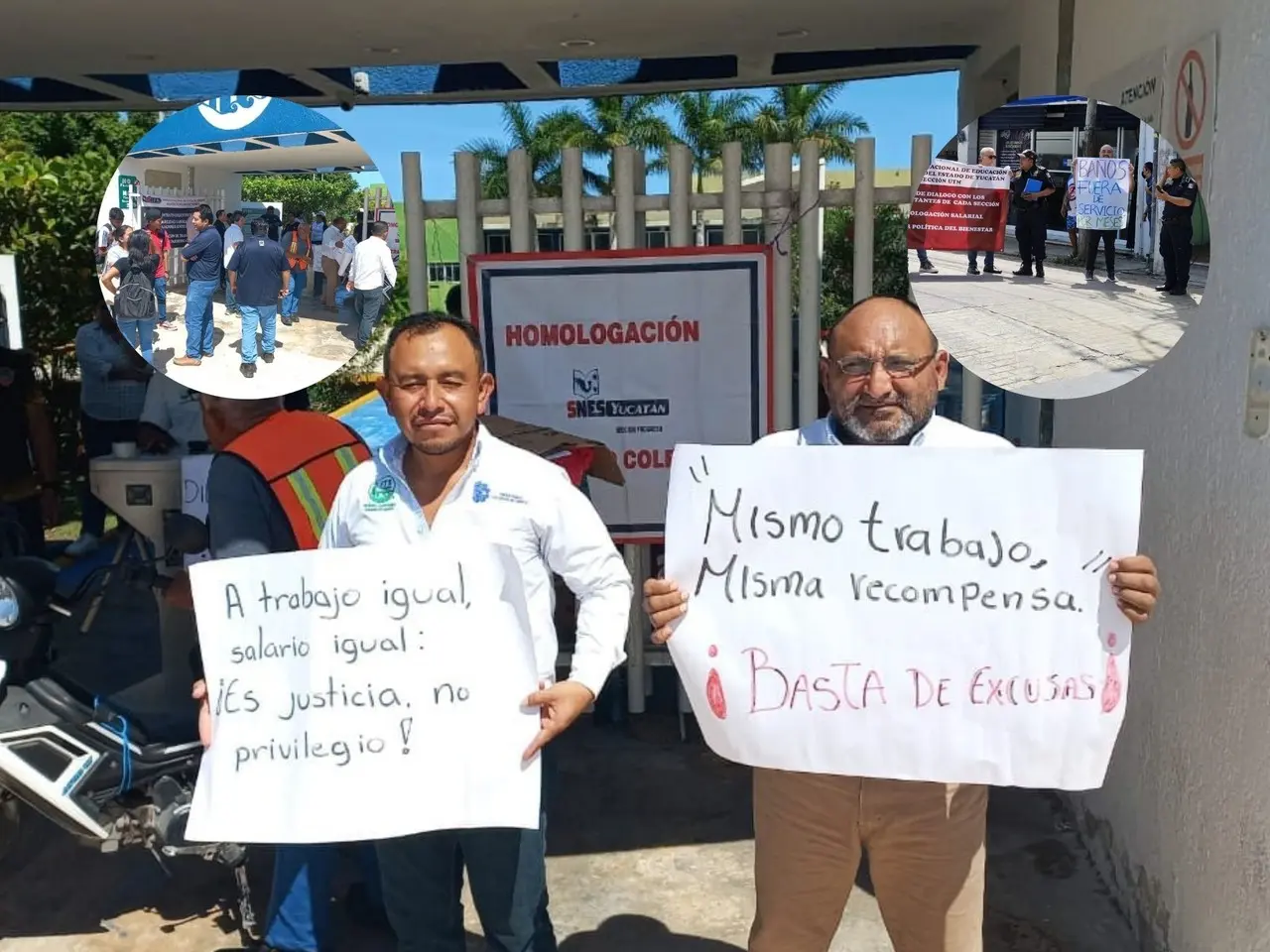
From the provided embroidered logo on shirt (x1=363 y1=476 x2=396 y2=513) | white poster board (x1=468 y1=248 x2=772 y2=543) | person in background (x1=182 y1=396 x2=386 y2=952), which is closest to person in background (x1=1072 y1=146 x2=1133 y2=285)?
white poster board (x1=468 y1=248 x2=772 y2=543)

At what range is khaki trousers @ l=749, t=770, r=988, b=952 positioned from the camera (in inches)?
87.3

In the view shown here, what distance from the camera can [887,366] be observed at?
6.84 ft

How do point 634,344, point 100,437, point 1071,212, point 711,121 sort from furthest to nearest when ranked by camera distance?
1. point 711,121
2. point 100,437
3. point 634,344
4. point 1071,212

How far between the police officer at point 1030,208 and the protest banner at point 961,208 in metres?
0.03

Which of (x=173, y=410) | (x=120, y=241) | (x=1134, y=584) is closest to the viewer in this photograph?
(x=1134, y=584)

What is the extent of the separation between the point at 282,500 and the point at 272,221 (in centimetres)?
93

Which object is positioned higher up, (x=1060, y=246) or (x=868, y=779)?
(x=1060, y=246)

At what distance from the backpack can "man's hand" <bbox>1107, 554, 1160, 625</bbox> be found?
250 cm

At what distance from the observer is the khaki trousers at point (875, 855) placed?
222cm

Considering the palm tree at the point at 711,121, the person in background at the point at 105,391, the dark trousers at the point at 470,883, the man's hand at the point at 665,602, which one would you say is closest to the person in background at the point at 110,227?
the dark trousers at the point at 470,883

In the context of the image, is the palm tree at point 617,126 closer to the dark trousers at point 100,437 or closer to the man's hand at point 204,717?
the dark trousers at point 100,437

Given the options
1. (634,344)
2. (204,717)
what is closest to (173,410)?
(634,344)

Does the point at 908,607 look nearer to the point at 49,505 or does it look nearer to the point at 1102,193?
the point at 1102,193

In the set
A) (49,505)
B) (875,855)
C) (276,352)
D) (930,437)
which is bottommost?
(49,505)
